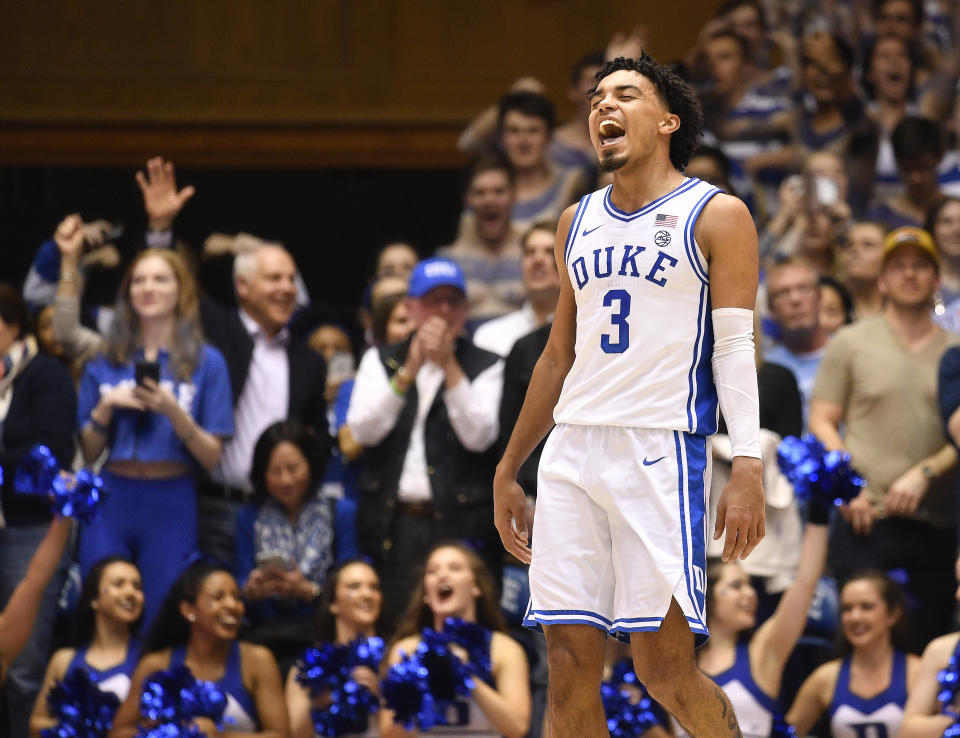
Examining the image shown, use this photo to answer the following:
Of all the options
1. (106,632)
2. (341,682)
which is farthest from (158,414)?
(341,682)

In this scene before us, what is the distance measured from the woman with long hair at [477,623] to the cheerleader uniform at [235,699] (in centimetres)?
54

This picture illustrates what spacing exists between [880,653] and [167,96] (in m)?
5.98

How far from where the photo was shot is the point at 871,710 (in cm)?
555

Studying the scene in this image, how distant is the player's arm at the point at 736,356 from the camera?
358cm

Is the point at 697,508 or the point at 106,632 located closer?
the point at 697,508

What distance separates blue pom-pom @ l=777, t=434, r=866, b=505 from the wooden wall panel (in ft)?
16.0

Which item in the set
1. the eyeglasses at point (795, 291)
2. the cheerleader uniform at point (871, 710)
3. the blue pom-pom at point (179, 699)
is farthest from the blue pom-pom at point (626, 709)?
the eyeglasses at point (795, 291)

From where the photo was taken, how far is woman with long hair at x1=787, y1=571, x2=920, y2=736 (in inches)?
218

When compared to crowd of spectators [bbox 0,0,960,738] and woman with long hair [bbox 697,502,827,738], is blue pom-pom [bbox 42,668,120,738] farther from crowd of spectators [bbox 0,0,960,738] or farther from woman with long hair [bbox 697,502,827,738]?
woman with long hair [bbox 697,502,827,738]

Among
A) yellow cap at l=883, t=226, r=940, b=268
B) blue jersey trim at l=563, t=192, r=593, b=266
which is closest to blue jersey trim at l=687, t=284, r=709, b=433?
blue jersey trim at l=563, t=192, r=593, b=266

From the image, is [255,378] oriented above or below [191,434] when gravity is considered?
above

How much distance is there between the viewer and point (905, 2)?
333 inches

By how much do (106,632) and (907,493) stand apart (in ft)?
10.0

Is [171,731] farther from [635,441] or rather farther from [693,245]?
[693,245]
